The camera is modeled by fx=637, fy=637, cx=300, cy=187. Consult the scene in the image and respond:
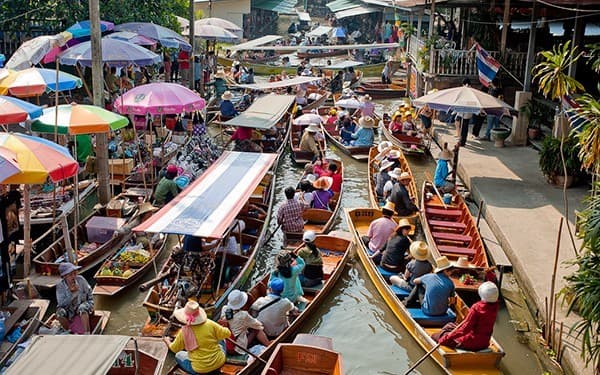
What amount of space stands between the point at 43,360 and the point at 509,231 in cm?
881

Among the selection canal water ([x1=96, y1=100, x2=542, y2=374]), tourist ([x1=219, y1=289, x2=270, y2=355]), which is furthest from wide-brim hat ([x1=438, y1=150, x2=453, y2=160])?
tourist ([x1=219, y1=289, x2=270, y2=355])

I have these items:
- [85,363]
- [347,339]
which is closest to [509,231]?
[347,339]

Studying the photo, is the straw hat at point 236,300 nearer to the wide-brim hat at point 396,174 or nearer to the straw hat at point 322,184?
the straw hat at point 322,184

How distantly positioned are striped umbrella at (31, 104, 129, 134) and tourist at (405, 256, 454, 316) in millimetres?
6234

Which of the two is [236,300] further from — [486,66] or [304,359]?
[486,66]

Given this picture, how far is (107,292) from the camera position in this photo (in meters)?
10.1

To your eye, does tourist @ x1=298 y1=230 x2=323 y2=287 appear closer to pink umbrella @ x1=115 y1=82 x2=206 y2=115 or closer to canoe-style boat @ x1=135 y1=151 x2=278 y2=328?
canoe-style boat @ x1=135 y1=151 x2=278 y2=328

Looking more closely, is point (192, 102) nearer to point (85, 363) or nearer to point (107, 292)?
point (107, 292)

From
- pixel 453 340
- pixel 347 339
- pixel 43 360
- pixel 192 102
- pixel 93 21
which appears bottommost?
pixel 347 339

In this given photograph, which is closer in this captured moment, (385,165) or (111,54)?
(385,165)

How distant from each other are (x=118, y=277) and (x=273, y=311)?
3088 millimetres

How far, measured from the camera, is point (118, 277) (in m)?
10.3

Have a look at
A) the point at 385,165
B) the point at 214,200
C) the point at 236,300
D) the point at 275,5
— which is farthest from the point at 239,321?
the point at 275,5

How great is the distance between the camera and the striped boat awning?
8773 mm
